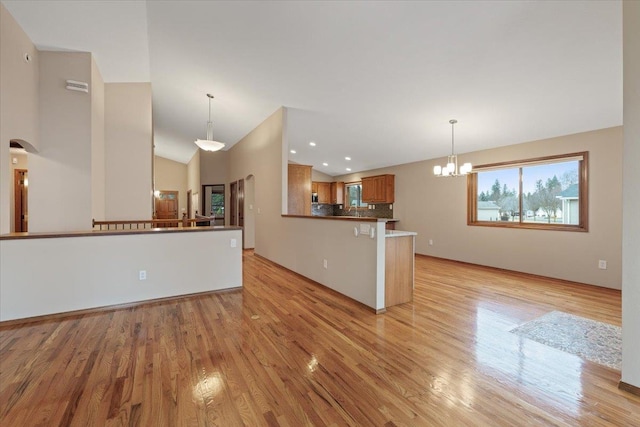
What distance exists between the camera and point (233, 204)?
331 inches

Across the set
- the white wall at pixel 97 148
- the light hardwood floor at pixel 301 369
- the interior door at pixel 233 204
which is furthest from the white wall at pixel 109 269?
the interior door at pixel 233 204

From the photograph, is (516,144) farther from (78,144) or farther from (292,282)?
(78,144)

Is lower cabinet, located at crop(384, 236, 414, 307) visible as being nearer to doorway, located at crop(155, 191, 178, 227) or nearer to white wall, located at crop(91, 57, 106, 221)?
white wall, located at crop(91, 57, 106, 221)

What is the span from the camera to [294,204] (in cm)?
625

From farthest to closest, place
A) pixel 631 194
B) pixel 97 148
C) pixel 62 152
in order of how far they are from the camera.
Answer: pixel 97 148, pixel 62 152, pixel 631 194

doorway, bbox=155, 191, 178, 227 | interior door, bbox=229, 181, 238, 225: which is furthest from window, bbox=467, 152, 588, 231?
doorway, bbox=155, 191, 178, 227

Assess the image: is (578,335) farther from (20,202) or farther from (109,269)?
(20,202)

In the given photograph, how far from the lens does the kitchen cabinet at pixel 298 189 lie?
6.22 meters

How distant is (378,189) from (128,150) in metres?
5.82

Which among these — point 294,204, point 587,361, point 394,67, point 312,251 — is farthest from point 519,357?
point 294,204

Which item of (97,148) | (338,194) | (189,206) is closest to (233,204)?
(338,194)

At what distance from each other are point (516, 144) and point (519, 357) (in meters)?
4.26

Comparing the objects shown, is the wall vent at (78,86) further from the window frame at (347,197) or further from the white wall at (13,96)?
the window frame at (347,197)

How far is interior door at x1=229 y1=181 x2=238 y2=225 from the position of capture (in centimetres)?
807
